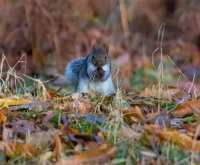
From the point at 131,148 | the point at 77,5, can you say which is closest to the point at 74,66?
the point at 131,148

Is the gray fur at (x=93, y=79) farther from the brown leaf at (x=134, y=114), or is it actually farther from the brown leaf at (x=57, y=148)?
the brown leaf at (x=57, y=148)

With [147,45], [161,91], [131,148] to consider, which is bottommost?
[131,148]

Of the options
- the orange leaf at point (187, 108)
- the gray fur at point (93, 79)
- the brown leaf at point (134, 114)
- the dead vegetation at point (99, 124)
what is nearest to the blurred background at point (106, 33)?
the gray fur at point (93, 79)

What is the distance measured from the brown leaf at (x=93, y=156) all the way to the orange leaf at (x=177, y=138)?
12.9 inches

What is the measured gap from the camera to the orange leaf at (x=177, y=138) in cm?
492

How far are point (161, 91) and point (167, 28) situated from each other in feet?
22.2

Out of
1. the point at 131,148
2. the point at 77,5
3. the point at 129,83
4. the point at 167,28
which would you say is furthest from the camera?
the point at 167,28

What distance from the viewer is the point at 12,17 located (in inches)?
428

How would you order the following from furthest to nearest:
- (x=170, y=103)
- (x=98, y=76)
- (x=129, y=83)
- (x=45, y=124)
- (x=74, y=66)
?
(x=129, y=83), (x=74, y=66), (x=98, y=76), (x=170, y=103), (x=45, y=124)

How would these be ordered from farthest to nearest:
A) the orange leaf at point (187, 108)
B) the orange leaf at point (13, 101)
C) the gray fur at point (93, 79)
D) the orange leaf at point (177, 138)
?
1. the gray fur at point (93, 79)
2. the orange leaf at point (13, 101)
3. the orange leaf at point (187, 108)
4. the orange leaf at point (177, 138)

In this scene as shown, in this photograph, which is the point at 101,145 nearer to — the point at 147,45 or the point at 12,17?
the point at 12,17

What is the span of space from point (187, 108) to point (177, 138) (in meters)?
0.68

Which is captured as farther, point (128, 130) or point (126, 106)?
point (126, 106)

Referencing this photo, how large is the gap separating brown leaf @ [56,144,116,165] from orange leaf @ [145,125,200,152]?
33cm
